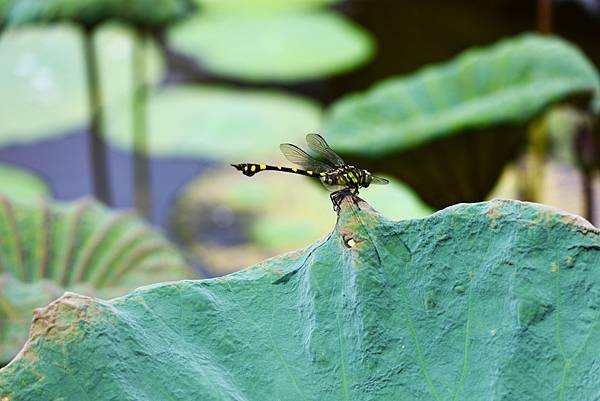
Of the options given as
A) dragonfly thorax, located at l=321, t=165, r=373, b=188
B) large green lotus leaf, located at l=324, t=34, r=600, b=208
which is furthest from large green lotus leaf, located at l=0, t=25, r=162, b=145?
dragonfly thorax, located at l=321, t=165, r=373, b=188

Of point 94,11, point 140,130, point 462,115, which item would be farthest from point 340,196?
point 140,130

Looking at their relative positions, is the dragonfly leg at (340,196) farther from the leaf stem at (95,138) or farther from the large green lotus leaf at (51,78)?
the large green lotus leaf at (51,78)

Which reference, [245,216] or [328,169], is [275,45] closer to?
[245,216]

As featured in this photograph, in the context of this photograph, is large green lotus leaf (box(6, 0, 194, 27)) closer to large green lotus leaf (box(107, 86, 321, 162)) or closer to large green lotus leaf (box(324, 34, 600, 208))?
large green lotus leaf (box(324, 34, 600, 208))

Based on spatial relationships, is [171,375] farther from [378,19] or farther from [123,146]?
[378,19]

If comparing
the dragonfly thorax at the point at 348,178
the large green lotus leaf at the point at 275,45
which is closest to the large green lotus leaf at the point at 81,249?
the dragonfly thorax at the point at 348,178

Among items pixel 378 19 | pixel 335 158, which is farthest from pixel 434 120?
pixel 378 19
